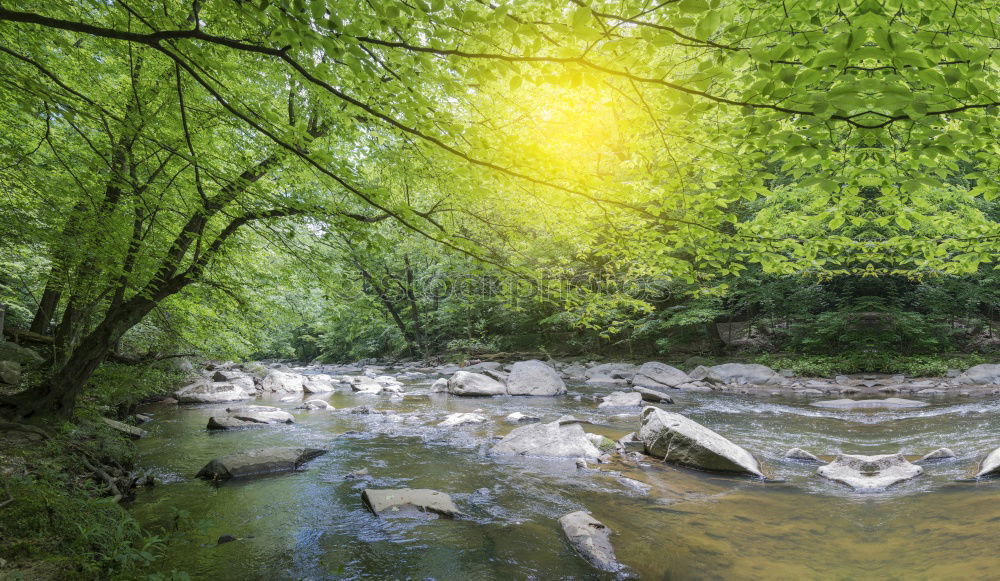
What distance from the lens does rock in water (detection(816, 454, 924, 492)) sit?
5637 mm

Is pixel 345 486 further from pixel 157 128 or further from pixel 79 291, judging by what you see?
pixel 157 128

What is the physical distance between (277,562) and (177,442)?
602cm

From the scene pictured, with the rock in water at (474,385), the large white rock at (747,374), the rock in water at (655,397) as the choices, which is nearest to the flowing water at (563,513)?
the rock in water at (655,397)

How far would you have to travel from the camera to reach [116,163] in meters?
5.45

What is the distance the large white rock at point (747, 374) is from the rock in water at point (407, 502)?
15149 mm

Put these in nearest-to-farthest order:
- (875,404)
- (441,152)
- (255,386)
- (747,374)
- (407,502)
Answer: (441,152), (407,502), (875,404), (747,374), (255,386)

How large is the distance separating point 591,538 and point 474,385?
11336 mm

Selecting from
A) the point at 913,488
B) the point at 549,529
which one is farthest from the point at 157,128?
the point at 913,488

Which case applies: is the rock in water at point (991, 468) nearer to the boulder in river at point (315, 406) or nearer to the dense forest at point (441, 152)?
the dense forest at point (441, 152)

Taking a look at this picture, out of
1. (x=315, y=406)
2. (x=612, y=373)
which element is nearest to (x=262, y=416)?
(x=315, y=406)

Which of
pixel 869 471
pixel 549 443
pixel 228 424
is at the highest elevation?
pixel 869 471

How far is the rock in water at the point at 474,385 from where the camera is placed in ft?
50.6

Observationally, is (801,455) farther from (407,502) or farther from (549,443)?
(407,502)

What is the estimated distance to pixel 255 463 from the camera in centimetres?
675
